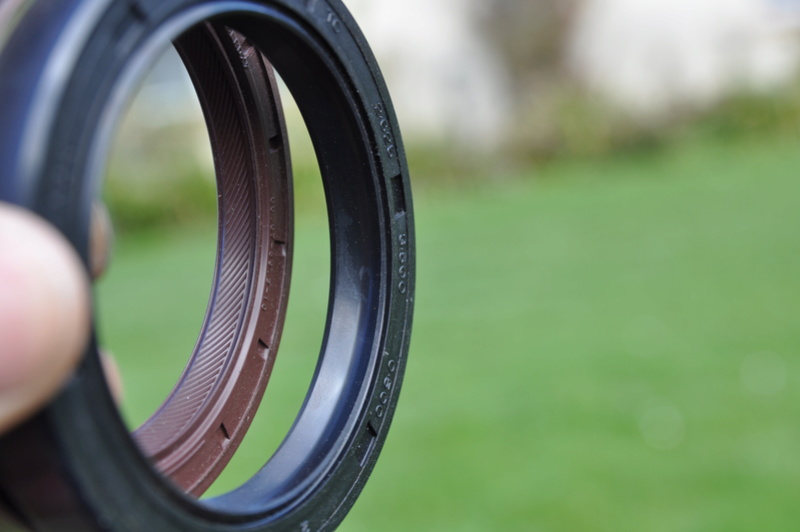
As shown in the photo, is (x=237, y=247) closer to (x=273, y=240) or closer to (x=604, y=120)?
(x=273, y=240)

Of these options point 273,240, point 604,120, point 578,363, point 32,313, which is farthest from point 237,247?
point 604,120

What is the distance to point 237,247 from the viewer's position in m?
0.67

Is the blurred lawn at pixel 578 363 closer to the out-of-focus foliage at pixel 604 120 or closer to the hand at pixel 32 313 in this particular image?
the hand at pixel 32 313

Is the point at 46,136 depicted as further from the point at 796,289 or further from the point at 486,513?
the point at 796,289

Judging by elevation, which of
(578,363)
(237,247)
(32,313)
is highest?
(578,363)

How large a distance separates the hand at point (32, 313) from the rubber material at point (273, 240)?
0.5 inches

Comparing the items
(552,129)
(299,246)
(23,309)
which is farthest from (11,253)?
(552,129)

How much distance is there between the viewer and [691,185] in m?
8.54

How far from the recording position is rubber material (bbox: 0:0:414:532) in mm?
400

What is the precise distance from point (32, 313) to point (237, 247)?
29 cm

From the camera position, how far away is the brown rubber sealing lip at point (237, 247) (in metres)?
0.62

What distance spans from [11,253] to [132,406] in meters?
3.66

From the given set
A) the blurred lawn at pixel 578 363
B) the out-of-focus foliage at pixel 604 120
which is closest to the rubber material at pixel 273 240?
the blurred lawn at pixel 578 363

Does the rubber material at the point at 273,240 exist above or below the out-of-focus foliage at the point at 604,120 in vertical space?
below
